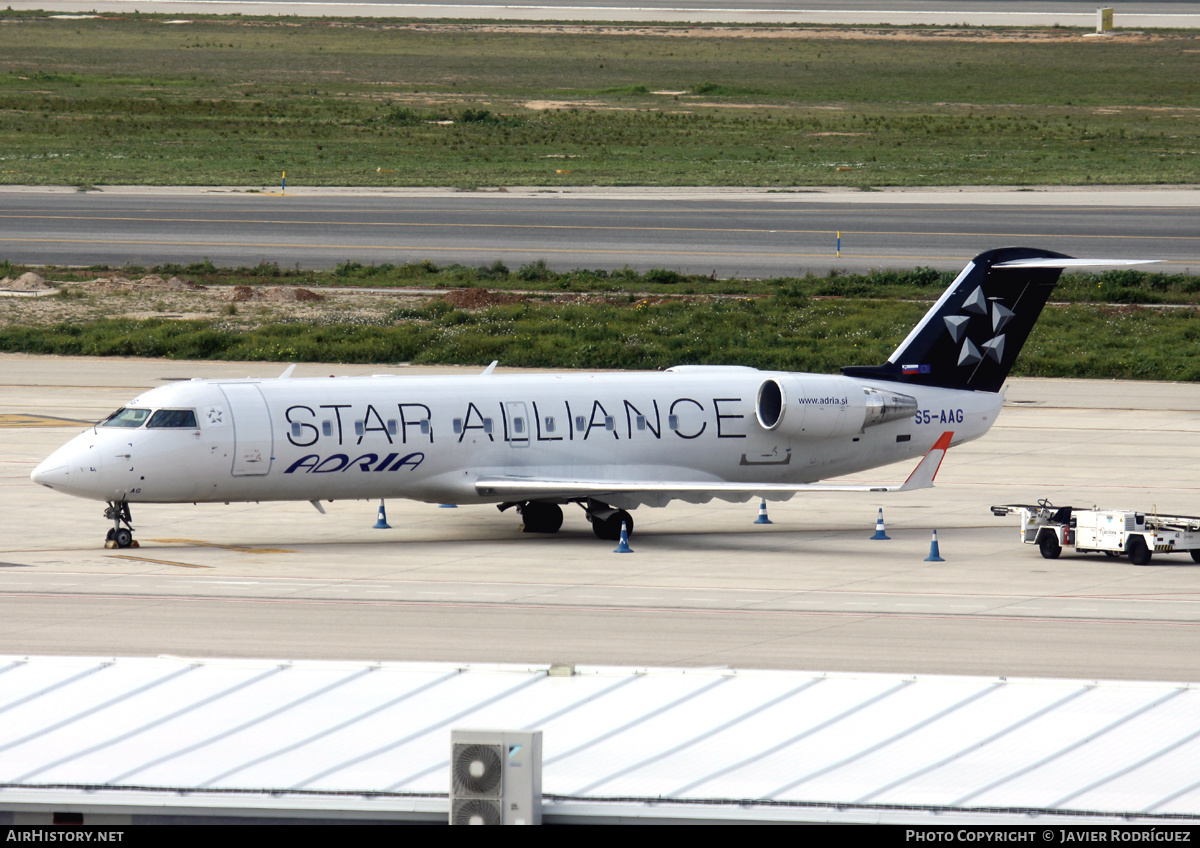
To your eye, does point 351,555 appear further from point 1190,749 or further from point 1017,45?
point 1017,45

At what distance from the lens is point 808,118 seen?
450ft

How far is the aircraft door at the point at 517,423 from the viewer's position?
3431 cm

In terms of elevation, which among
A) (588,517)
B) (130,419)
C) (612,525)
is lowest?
(612,525)

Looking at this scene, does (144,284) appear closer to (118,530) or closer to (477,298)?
(477,298)

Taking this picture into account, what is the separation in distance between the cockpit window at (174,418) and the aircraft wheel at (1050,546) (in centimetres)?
1619

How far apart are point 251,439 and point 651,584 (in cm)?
808

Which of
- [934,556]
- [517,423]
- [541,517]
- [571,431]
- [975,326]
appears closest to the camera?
[934,556]

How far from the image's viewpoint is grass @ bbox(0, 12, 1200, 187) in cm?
10469

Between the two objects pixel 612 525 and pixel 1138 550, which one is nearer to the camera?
pixel 1138 550

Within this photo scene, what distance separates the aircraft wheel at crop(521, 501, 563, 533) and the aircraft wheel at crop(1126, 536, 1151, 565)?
11.3 metres

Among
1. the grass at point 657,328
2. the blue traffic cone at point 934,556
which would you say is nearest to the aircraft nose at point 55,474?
the blue traffic cone at point 934,556

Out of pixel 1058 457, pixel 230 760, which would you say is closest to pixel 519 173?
pixel 1058 457

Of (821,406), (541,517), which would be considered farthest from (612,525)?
(821,406)

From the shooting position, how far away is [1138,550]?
31797mm
